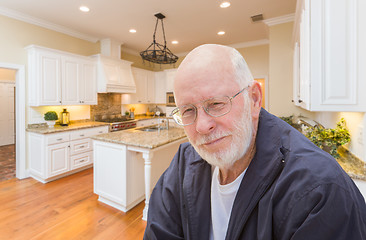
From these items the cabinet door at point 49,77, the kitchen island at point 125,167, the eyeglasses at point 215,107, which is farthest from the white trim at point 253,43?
the eyeglasses at point 215,107

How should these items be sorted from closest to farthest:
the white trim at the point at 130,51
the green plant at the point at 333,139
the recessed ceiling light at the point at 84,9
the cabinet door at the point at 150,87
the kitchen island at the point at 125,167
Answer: the green plant at the point at 333,139, the kitchen island at the point at 125,167, the recessed ceiling light at the point at 84,9, the white trim at the point at 130,51, the cabinet door at the point at 150,87

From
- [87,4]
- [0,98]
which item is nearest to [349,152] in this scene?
[87,4]

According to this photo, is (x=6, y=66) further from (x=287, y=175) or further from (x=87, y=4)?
(x=287, y=175)

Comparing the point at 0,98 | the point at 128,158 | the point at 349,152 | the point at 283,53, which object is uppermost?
the point at 283,53

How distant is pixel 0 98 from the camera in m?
5.80

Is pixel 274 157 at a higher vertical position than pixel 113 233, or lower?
higher

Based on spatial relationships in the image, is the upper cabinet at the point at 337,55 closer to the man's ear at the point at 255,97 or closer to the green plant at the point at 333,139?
the green plant at the point at 333,139

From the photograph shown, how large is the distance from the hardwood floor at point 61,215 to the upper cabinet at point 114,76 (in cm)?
242

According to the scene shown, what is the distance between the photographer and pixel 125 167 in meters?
2.34

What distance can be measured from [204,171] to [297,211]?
15.6 inches

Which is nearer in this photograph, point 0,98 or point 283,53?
point 283,53

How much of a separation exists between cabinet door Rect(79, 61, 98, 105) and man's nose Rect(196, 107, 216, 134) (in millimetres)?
4217

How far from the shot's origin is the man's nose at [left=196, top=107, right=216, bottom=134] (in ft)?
2.24

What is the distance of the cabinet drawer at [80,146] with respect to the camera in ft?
11.7
